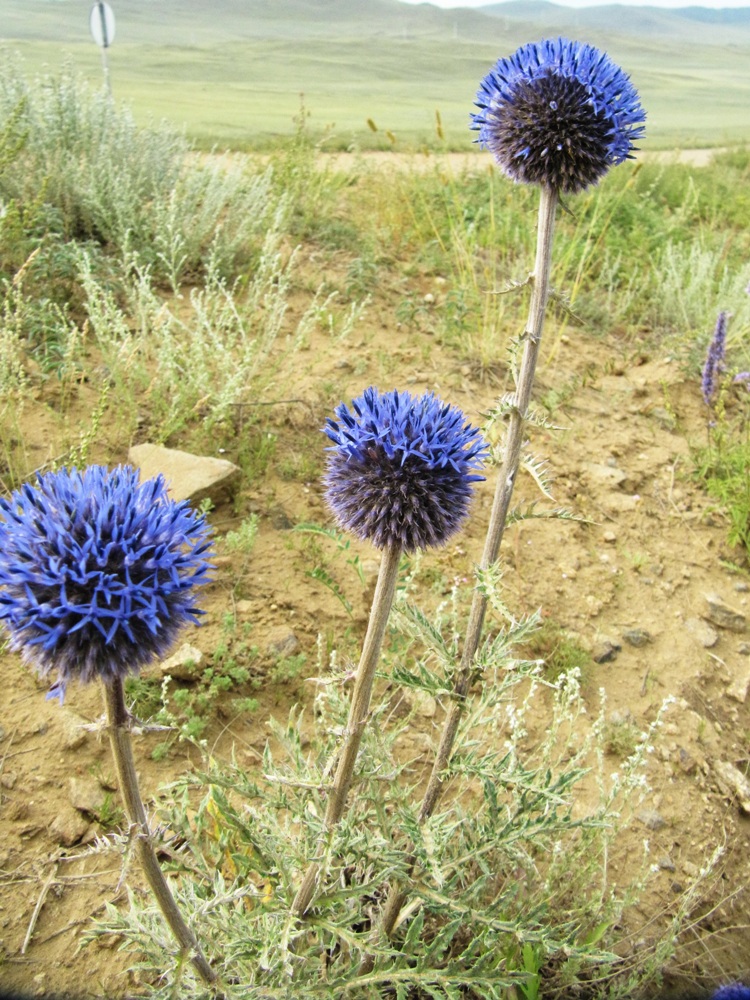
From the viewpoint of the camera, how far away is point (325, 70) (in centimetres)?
2780

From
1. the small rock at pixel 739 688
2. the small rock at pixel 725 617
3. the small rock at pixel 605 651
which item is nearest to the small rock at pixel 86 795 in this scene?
the small rock at pixel 605 651

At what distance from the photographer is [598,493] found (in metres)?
4.40

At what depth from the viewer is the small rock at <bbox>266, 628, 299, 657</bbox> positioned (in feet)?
10.0

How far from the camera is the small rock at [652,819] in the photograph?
2.80 m

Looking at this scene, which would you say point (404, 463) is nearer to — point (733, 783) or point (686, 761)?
point (686, 761)

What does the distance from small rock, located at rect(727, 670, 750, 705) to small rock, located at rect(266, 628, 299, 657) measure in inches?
79.0

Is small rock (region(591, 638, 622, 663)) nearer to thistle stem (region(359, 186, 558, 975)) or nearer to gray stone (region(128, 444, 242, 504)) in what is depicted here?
thistle stem (region(359, 186, 558, 975))

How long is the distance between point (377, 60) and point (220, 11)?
1928 cm

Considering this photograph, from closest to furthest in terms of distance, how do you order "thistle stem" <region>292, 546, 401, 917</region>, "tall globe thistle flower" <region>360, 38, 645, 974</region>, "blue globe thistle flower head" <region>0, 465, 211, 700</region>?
1. "blue globe thistle flower head" <region>0, 465, 211, 700</region>
2. "thistle stem" <region>292, 546, 401, 917</region>
3. "tall globe thistle flower" <region>360, 38, 645, 974</region>

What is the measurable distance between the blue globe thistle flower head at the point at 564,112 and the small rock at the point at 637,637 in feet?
7.19

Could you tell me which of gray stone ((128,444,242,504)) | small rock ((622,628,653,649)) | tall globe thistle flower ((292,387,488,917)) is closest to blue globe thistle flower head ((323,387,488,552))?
tall globe thistle flower ((292,387,488,917))

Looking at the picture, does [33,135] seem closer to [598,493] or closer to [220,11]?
[598,493]

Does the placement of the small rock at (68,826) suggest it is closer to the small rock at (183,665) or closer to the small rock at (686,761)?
the small rock at (183,665)

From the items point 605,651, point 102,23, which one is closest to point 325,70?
point 102,23
